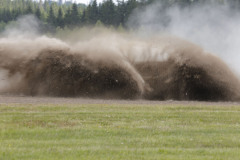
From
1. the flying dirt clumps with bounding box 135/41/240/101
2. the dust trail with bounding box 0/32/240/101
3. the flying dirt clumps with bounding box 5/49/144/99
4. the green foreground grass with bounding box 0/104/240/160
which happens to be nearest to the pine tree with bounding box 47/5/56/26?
the dust trail with bounding box 0/32/240/101

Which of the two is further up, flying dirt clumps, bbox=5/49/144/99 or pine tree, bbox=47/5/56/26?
pine tree, bbox=47/5/56/26

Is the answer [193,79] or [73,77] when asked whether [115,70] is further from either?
[193,79]

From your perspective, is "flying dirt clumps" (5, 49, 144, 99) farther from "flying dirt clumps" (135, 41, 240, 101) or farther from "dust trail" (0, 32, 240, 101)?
"flying dirt clumps" (135, 41, 240, 101)

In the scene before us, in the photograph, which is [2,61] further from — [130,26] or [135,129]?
[130,26]

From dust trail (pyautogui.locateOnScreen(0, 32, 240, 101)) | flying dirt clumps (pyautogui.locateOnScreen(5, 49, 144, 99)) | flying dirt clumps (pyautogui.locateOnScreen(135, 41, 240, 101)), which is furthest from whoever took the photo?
flying dirt clumps (pyautogui.locateOnScreen(5, 49, 144, 99))

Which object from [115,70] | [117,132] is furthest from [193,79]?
[117,132]

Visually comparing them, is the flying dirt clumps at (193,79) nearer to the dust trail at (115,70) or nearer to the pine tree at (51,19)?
the dust trail at (115,70)

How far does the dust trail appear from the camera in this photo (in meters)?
22.3

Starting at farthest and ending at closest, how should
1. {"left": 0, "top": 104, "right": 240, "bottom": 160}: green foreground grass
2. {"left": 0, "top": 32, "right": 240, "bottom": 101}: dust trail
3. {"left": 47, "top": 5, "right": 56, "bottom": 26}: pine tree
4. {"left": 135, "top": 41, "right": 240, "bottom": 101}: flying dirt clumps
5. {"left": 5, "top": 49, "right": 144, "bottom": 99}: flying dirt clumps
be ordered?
{"left": 47, "top": 5, "right": 56, "bottom": 26}: pine tree → {"left": 5, "top": 49, "right": 144, "bottom": 99}: flying dirt clumps → {"left": 0, "top": 32, "right": 240, "bottom": 101}: dust trail → {"left": 135, "top": 41, "right": 240, "bottom": 101}: flying dirt clumps → {"left": 0, "top": 104, "right": 240, "bottom": 160}: green foreground grass

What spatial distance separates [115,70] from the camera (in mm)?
22719

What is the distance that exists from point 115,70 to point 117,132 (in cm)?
1150

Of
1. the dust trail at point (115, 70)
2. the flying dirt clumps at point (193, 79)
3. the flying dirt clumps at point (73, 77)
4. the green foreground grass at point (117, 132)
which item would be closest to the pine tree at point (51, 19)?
the dust trail at point (115, 70)

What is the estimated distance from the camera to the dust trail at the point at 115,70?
73.3 feet

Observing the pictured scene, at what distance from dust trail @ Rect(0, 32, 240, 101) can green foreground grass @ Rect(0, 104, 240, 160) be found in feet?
17.4
